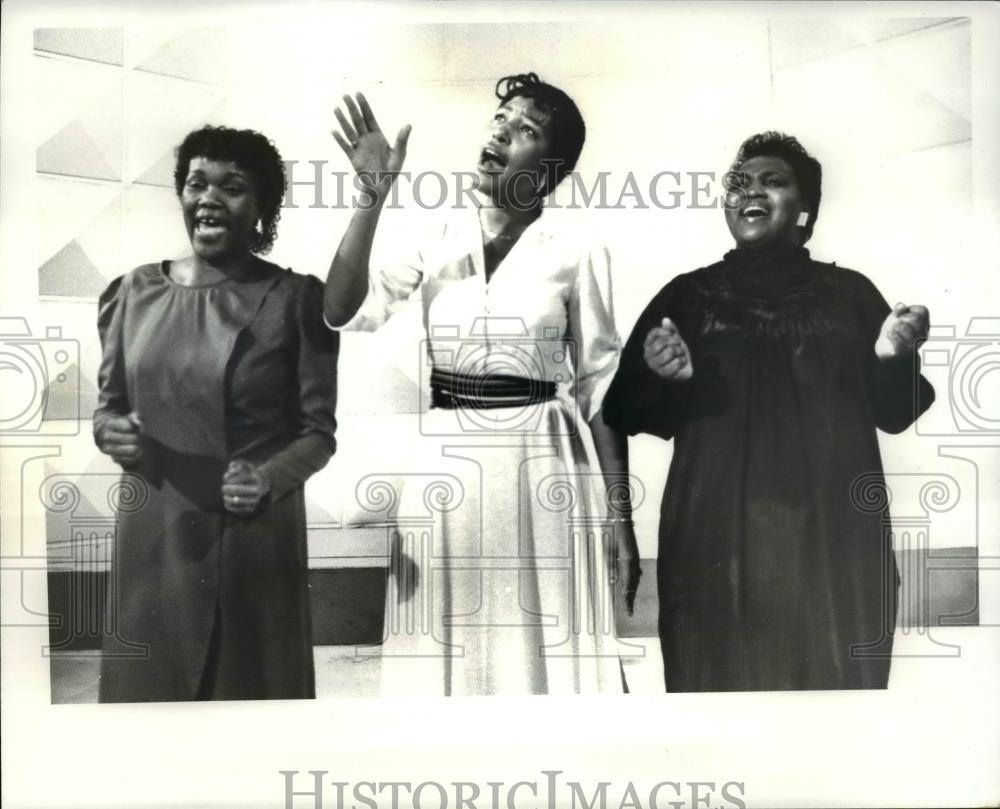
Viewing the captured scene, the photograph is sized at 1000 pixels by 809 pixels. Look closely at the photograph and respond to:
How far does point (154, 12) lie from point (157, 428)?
1.32 meters

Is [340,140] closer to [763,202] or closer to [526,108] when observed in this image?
[526,108]

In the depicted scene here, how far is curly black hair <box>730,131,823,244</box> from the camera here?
357cm

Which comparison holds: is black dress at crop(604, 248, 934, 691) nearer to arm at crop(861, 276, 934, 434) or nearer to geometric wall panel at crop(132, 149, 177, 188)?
arm at crop(861, 276, 934, 434)

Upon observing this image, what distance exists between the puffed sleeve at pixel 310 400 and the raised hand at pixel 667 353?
100 centimetres

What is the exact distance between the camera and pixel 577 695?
3.55m

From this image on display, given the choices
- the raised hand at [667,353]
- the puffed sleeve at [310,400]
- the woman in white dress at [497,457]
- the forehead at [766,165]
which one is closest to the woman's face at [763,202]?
the forehead at [766,165]

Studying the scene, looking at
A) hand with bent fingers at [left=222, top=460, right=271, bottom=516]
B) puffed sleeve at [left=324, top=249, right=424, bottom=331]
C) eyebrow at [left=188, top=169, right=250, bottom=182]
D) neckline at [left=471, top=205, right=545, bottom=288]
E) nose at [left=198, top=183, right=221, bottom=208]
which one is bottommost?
hand with bent fingers at [left=222, top=460, right=271, bottom=516]

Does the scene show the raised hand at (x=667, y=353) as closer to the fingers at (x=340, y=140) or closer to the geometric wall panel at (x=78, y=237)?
the fingers at (x=340, y=140)

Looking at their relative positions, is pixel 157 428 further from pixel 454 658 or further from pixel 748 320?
pixel 748 320

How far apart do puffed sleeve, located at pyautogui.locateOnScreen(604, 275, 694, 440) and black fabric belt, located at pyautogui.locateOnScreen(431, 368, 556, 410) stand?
255 millimetres

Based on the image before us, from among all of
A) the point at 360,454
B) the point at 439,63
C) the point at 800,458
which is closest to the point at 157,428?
the point at 360,454

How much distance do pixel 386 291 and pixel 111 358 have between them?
0.89m

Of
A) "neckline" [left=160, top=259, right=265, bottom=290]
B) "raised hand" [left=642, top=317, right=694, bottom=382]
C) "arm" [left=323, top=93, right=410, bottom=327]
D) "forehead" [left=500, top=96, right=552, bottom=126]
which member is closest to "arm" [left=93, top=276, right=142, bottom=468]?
"neckline" [left=160, top=259, right=265, bottom=290]

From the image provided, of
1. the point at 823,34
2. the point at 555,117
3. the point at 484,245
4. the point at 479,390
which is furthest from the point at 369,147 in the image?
the point at 823,34
